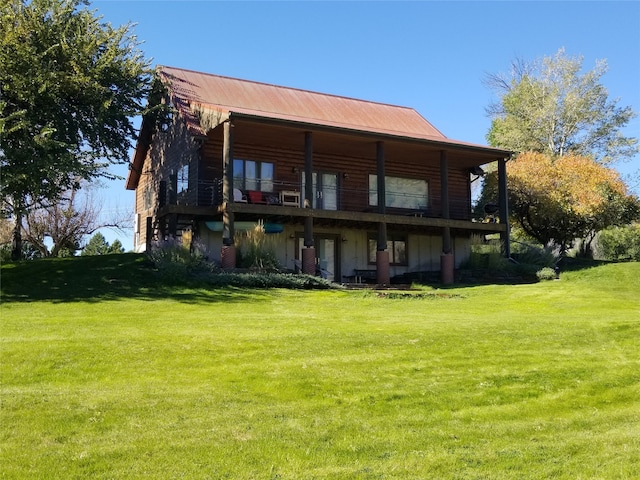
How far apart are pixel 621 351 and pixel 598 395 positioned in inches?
92.3

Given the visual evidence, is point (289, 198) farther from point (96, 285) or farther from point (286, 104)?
point (96, 285)

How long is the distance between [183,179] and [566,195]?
52.3 ft

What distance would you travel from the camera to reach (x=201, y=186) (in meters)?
21.3

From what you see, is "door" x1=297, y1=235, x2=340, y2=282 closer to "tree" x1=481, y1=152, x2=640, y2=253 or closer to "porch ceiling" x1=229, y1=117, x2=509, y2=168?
"porch ceiling" x1=229, y1=117, x2=509, y2=168

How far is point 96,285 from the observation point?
15711 mm

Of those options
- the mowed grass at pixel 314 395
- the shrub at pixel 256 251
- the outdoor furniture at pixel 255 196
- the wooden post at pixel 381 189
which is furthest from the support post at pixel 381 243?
the mowed grass at pixel 314 395

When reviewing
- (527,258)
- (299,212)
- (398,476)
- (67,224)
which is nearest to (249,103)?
(299,212)

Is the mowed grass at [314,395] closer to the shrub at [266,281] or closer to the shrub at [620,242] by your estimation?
the shrub at [266,281]

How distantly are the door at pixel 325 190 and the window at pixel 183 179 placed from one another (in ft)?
15.2

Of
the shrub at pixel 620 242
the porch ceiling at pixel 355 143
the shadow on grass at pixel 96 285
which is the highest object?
the porch ceiling at pixel 355 143

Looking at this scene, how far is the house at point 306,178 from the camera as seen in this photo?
794 inches

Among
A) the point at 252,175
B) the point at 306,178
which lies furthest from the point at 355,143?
the point at 252,175

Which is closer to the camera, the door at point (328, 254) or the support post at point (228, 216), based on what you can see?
the support post at point (228, 216)

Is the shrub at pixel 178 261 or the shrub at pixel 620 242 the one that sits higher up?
the shrub at pixel 620 242
